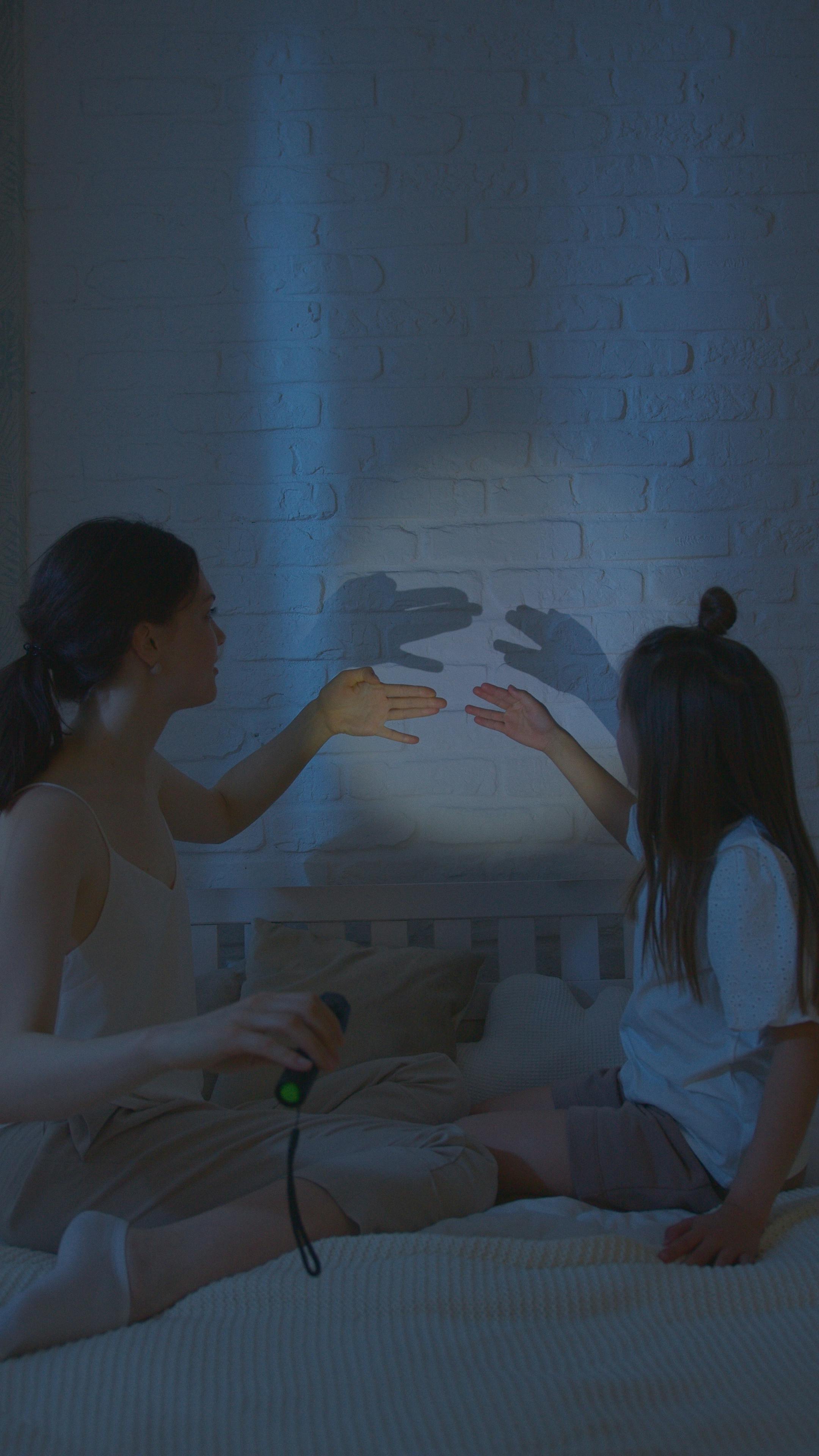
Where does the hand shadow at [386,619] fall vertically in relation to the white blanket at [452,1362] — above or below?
A: above

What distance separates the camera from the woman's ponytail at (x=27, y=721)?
1334mm

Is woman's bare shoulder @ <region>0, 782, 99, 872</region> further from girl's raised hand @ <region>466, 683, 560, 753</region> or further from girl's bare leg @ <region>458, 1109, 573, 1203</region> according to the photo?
girl's raised hand @ <region>466, 683, 560, 753</region>

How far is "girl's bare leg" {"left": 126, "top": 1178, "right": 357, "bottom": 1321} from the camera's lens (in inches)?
43.1

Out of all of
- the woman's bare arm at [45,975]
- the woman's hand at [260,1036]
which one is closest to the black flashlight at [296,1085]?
the woman's hand at [260,1036]

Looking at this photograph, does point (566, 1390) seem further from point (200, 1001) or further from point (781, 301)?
point (781, 301)

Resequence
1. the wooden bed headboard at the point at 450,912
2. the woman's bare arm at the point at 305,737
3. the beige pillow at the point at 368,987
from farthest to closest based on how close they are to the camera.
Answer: the wooden bed headboard at the point at 450,912
the woman's bare arm at the point at 305,737
the beige pillow at the point at 368,987

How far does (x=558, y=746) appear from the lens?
185 centimetres

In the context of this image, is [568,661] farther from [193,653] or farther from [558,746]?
[193,653]

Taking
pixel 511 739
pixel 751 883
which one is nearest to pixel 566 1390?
pixel 751 883

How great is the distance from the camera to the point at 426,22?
6.91 feet

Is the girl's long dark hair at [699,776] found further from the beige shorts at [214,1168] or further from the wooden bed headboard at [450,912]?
the wooden bed headboard at [450,912]

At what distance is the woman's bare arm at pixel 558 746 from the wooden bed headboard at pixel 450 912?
20 cm

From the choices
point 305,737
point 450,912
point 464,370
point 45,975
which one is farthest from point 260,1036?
point 464,370

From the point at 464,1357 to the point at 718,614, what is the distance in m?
1.00
